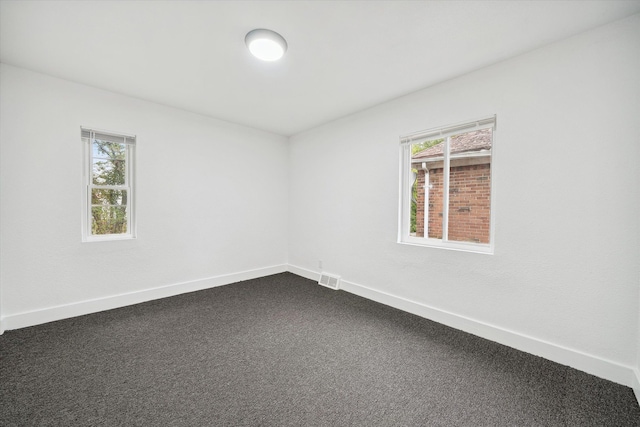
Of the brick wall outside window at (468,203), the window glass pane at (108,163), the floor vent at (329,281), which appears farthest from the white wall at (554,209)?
the window glass pane at (108,163)

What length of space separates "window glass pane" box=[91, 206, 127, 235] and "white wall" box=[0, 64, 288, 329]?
21 centimetres

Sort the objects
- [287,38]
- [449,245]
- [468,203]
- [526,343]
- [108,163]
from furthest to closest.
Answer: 1. [108,163]
2. [468,203]
3. [449,245]
4. [526,343]
5. [287,38]

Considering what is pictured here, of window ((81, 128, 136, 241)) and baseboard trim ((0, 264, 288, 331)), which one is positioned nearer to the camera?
baseboard trim ((0, 264, 288, 331))

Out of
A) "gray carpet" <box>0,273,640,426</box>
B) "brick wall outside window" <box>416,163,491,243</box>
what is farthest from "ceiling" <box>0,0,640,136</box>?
"gray carpet" <box>0,273,640,426</box>

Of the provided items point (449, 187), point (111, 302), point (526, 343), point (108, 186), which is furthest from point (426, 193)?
point (111, 302)

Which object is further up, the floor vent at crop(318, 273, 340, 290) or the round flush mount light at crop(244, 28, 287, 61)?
the round flush mount light at crop(244, 28, 287, 61)

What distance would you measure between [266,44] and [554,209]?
2.74 m

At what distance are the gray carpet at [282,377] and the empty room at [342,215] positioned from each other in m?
0.02

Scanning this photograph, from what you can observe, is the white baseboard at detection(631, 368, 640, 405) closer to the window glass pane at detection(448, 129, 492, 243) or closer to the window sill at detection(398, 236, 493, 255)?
the window sill at detection(398, 236, 493, 255)

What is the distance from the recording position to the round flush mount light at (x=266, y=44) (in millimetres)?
2049

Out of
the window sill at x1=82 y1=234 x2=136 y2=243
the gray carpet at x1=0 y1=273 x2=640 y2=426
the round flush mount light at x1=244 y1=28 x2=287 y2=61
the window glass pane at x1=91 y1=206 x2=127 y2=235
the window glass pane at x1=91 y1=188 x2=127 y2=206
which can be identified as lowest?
the gray carpet at x1=0 y1=273 x2=640 y2=426

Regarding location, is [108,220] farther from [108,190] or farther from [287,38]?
[287,38]

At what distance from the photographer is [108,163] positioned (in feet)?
10.6

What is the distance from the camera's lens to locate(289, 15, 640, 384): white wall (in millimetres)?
1890
